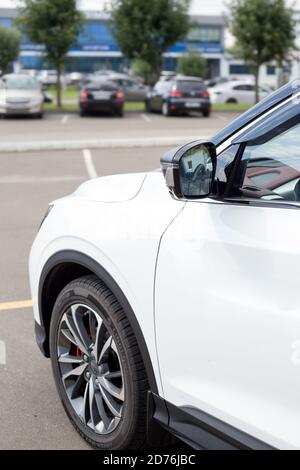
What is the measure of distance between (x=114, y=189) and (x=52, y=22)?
84.5 feet

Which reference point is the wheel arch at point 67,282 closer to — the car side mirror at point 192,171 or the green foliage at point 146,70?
the car side mirror at point 192,171

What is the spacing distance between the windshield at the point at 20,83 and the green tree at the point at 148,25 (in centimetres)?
602

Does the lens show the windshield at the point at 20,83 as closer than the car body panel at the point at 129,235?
No

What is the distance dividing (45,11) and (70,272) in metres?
25.5

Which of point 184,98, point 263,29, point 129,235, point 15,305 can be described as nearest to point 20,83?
point 184,98

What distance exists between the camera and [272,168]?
2.47 metres

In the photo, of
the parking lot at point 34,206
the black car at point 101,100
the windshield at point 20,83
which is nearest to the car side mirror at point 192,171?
the parking lot at point 34,206

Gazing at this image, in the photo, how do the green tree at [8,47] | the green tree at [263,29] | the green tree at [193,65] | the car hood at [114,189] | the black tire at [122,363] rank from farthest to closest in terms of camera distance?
1. the green tree at [193,65]
2. the green tree at [8,47]
3. the green tree at [263,29]
4. the car hood at [114,189]
5. the black tire at [122,363]

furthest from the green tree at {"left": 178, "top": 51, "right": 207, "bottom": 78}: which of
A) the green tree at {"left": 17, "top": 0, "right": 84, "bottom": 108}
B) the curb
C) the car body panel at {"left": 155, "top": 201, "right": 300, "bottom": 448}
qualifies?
the car body panel at {"left": 155, "top": 201, "right": 300, "bottom": 448}

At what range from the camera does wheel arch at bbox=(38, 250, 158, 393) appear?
2488mm

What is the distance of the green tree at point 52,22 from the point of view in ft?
86.6

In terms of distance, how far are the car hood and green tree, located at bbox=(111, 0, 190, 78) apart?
26.3m

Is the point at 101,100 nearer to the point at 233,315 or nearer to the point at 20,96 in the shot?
the point at 20,96

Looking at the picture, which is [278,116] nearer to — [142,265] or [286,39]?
[142,265]
